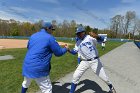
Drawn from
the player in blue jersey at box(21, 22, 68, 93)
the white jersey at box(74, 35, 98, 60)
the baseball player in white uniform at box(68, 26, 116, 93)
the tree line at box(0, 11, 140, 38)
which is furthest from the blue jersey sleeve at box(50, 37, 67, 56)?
the tree line at box(0, 11, 140, 38)

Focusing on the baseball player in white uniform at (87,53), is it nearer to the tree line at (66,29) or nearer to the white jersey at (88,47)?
the white jersey at (88,47)

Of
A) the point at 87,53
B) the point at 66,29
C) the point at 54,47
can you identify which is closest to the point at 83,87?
the point at 87,53

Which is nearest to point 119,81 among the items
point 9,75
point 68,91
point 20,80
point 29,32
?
point 68,91

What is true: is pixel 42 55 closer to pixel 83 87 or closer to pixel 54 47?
pixel 54 47

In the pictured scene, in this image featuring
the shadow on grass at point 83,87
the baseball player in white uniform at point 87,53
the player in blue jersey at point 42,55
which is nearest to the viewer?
the player in blue jersey at point 42,55

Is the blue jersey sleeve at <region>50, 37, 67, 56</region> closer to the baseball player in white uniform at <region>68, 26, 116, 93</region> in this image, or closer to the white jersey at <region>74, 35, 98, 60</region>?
the baseball player in white uniform at <region>68, 26, 116, 93</region>

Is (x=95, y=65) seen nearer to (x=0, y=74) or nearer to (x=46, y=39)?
(x=46, y=39)

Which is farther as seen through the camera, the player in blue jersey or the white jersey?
the white jersey

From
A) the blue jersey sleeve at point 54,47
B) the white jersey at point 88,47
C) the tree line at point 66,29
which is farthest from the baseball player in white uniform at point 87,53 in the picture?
the tree line at point 66,29

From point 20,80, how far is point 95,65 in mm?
3158

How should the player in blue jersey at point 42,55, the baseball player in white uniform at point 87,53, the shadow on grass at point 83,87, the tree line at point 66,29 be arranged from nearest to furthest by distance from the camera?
the player in blue jersey at point 42,55 < the baseball player in white uniform at point 87,53 < the shadow on grass at point 83,87 < the tree line at point 66,29

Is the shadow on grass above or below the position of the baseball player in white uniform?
below

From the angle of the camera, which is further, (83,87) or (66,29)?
(66,29)

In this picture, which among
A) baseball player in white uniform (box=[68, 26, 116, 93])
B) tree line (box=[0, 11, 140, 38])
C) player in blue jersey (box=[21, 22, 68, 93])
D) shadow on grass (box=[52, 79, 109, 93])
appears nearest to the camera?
player in blue jersey (box=[21, 22, 68, 93])
